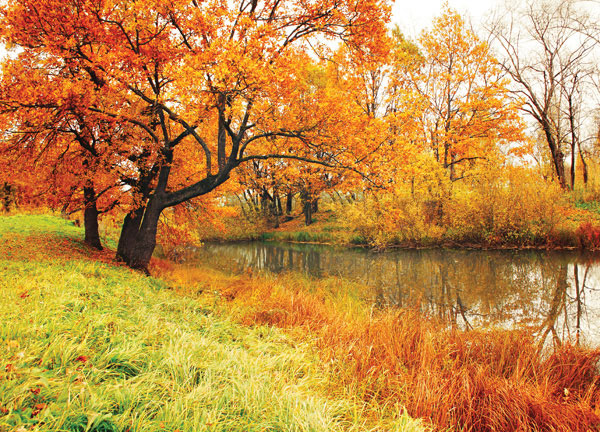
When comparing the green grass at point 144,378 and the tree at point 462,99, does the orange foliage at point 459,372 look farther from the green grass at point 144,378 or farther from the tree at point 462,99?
the tree at point 462,99

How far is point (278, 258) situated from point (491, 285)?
1159cm

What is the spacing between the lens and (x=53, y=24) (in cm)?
761

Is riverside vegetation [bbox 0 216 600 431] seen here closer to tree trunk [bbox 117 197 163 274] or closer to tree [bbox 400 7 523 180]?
tree trunk [bbox 117 197 163 274]

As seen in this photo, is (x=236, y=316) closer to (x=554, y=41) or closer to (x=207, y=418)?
(x=207, y=418)

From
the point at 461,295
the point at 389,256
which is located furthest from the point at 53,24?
the point at 389,256

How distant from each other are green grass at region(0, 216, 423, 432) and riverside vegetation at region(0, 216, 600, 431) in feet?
0.04

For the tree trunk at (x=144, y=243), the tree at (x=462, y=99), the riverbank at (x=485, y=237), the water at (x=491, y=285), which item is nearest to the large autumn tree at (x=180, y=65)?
the tree trunk at (x=144, y=243)

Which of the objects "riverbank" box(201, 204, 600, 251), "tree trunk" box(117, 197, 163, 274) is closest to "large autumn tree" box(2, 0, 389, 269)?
"tree trunk" box(117, 197, 163, 274)

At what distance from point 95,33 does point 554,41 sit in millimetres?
25651

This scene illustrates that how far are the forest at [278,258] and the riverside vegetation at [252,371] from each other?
0.03m

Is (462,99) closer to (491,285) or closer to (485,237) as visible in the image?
(485,237)

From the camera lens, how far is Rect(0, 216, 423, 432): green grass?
6.56 ft

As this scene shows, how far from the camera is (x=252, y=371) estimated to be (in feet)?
9.72

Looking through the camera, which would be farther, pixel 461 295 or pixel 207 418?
pixel 461 295
